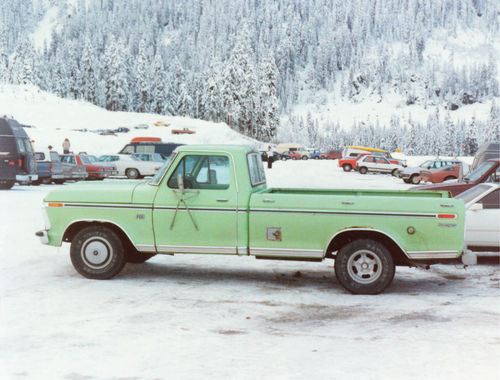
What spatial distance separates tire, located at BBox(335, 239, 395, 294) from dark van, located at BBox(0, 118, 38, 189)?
17.0 meters

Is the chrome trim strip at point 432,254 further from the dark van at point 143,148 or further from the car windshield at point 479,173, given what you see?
the dark van at point 143,148

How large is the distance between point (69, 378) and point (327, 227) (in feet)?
12.7

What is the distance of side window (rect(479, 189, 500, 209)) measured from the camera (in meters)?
9.41

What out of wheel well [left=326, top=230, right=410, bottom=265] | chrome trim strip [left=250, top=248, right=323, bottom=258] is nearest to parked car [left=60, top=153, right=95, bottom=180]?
chrome trim strip [left=250, top=248, right=323, bottom=258]

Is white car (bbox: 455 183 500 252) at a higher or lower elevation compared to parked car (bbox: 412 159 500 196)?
lower

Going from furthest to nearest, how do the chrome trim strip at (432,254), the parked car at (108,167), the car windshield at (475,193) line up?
the parked car at (108,167) → the car windshield at (475,193) → the chrome trim strip at (432,254)

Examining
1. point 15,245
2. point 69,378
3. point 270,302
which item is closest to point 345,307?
point 270,302

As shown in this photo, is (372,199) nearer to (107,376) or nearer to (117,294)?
(117,294)

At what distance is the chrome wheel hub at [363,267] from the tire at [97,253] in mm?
3167

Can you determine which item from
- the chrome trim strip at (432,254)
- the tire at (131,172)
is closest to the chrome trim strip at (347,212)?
the chrome trim strip at (432,254)

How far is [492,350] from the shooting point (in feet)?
16.4

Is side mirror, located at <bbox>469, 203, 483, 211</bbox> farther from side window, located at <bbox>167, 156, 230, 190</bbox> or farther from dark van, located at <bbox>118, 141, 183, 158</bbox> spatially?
dark van, located at <bbox>118, 141, 183, 158</bbox>

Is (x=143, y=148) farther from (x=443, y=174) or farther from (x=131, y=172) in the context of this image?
(x=443, y=174)

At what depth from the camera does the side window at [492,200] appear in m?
9.41
